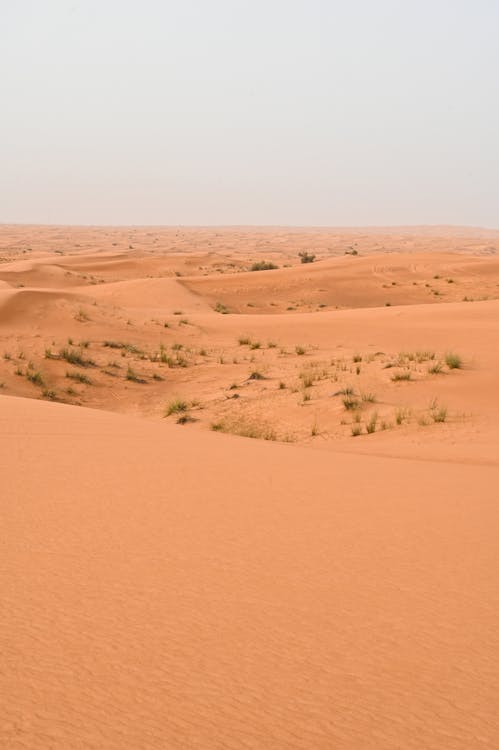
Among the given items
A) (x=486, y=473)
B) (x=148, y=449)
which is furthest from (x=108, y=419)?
(x=486, y=473)

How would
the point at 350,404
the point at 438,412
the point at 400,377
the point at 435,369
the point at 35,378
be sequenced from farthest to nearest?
the point at 35,378 < the point at 435,369 < the point at 400,377 < the point at 350,404 < the point at 438,412

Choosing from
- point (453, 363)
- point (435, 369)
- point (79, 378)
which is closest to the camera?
point (435, 369)

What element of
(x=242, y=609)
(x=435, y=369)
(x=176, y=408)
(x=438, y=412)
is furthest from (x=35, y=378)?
(x=242, y=609)

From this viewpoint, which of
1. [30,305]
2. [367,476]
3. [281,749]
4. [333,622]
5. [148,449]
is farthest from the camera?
[30,305]

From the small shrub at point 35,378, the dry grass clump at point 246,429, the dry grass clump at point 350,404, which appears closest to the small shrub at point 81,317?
the small shrub at point 35,378

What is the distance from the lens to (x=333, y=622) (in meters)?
3.02

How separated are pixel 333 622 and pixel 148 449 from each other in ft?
11.8

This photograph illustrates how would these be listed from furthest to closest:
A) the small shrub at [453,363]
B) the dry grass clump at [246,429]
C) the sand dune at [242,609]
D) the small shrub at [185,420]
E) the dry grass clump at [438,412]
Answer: the small shrub at [453,363]
the small shrub at [185,420]
the dry grass clump at [246,429]
the dry grass clump at [438,412]
the sand dune at [242,609]

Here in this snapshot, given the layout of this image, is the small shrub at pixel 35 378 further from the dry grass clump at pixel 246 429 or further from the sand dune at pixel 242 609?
the sand dune at pixel 242 609

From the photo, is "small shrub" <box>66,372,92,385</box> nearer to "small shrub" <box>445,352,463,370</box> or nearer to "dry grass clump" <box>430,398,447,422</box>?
"small shrub" <box>445,352,463,370</box>

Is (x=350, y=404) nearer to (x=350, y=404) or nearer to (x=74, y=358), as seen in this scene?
(x=350, y=404)

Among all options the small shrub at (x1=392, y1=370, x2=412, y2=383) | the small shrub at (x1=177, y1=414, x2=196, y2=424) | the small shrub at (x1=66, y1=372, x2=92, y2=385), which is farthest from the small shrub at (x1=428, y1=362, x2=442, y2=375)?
the small shrub at (x1=66, y1=372, x2=92, y2=385)

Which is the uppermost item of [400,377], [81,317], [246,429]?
[81,317]

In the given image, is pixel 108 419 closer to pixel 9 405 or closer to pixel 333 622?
pixel 9 405
